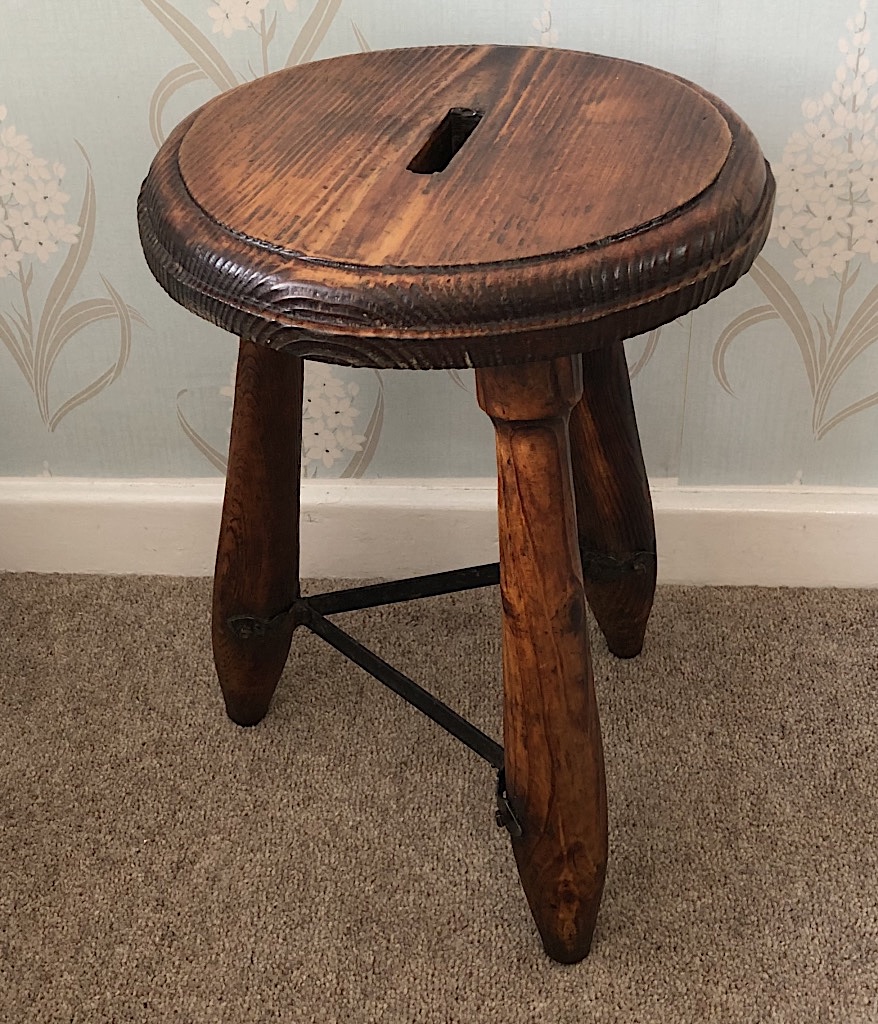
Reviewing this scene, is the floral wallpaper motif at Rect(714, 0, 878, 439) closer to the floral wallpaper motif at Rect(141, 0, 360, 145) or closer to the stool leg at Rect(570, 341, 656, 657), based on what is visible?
the stool leg at Rect(570, 341, 656, 657)

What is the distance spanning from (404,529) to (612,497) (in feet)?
0.90

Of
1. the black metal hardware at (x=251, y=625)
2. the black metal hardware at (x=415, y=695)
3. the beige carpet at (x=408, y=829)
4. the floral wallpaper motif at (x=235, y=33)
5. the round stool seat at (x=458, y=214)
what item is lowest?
the beige carpet at (x=408, y=829)

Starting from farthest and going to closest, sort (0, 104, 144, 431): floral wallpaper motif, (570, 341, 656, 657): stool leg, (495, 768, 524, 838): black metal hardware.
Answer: (0, 104, 144, 431): floral wallpaper motif, (570, 341, 656, 657): stool leg, (495, 768, 524, 838): black metal hardware

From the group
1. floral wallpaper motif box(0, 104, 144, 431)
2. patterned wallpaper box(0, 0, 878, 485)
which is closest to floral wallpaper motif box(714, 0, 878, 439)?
patterned wallpaper box(0, 0, 878, 485)

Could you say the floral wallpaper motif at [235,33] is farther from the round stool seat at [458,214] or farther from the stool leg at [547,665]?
the stool leg at [547,665]

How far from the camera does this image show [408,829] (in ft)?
2.94

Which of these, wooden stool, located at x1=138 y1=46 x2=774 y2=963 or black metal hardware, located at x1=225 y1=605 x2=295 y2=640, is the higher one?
wooden stool, located at x1=138 y1=46 x2=774 y2=963

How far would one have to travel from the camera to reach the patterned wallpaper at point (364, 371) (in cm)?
90

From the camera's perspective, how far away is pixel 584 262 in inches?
21.5

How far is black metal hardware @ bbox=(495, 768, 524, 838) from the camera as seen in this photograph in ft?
2.47

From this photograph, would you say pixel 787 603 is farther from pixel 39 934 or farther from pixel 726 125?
pixel 39 934

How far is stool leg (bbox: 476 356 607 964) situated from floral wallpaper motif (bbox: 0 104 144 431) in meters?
0.54

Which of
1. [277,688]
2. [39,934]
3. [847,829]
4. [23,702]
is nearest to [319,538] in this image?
[277,688]

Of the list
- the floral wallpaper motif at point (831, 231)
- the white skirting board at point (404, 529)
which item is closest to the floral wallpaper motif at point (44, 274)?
the white skirting board at point (404, 529)
